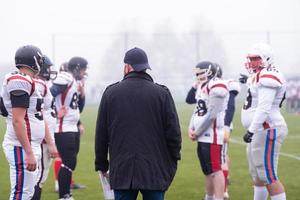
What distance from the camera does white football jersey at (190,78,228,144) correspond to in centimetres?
741

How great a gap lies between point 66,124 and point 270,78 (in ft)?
9.77

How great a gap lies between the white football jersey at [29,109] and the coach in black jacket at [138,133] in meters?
0.90

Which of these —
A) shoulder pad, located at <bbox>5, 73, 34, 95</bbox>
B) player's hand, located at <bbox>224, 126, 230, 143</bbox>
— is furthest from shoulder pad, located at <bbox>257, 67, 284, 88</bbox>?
shoulder pad, located at <bbox>5, 73, 34, 95</bbox>

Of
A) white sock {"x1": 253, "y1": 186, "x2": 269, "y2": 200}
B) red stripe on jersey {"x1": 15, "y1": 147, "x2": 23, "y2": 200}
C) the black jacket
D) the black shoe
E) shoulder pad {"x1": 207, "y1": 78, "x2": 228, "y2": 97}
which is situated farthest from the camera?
the black shoe

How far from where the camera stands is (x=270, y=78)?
661 cm

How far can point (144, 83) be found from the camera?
5.09m

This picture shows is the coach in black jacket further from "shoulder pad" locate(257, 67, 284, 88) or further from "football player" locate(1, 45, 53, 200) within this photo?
"shoulder pad" locate(257, 67, 284, 88)

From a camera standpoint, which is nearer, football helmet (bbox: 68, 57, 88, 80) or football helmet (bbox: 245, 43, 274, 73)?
football helmet (bbox: 245, 43, 274, 73)

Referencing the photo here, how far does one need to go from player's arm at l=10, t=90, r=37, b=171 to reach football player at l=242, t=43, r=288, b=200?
87.7 inches

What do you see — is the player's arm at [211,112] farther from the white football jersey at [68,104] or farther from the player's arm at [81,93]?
the player's arm at [81,93]

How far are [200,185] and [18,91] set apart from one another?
461 centimetres

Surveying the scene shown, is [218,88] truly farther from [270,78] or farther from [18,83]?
[18,83]

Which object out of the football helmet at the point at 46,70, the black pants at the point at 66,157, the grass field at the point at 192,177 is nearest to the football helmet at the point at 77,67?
the black pants at the point at 66,157

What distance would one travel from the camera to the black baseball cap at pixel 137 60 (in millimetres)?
5121
